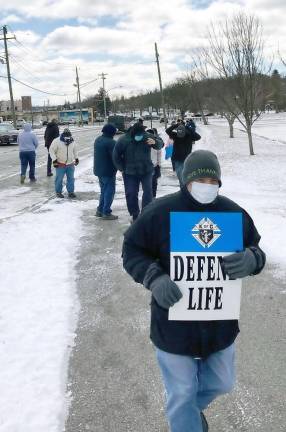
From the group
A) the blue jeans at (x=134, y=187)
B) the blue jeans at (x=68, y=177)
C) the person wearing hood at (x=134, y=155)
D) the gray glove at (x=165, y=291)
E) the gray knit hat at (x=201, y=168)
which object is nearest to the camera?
the gray glove at (x=165, y=291)

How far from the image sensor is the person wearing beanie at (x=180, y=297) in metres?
2.38

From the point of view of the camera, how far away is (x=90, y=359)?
149 inches

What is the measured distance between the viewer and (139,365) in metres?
3.68

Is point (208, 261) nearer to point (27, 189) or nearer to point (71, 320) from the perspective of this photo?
point (71, 320)

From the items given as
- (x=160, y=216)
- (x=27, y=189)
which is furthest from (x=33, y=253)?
(x=27, y=189)

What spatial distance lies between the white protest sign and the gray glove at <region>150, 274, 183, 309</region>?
7 cm

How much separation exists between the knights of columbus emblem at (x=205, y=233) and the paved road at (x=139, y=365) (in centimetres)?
129

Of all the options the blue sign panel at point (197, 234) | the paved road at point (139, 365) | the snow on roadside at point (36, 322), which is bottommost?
the paved road at point (139, 365)

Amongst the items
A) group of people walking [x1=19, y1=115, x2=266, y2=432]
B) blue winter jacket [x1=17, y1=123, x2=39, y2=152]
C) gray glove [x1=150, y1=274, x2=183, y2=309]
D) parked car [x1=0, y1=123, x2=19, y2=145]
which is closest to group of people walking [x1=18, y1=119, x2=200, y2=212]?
blue winter jacket [x1=17, y1=123, x2=39, y2=152]

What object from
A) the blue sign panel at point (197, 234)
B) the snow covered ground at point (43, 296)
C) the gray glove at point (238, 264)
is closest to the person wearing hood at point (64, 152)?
the snow covered ground at point (43, 296)

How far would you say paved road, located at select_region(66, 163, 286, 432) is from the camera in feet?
9.84

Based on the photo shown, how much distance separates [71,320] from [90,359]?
790 mm

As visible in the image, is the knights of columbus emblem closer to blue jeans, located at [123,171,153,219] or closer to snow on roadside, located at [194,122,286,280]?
snow on roadside, located at [194,122,286,280]

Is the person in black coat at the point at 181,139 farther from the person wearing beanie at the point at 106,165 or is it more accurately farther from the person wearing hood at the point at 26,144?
the person wearing hood at the point at 26,144
